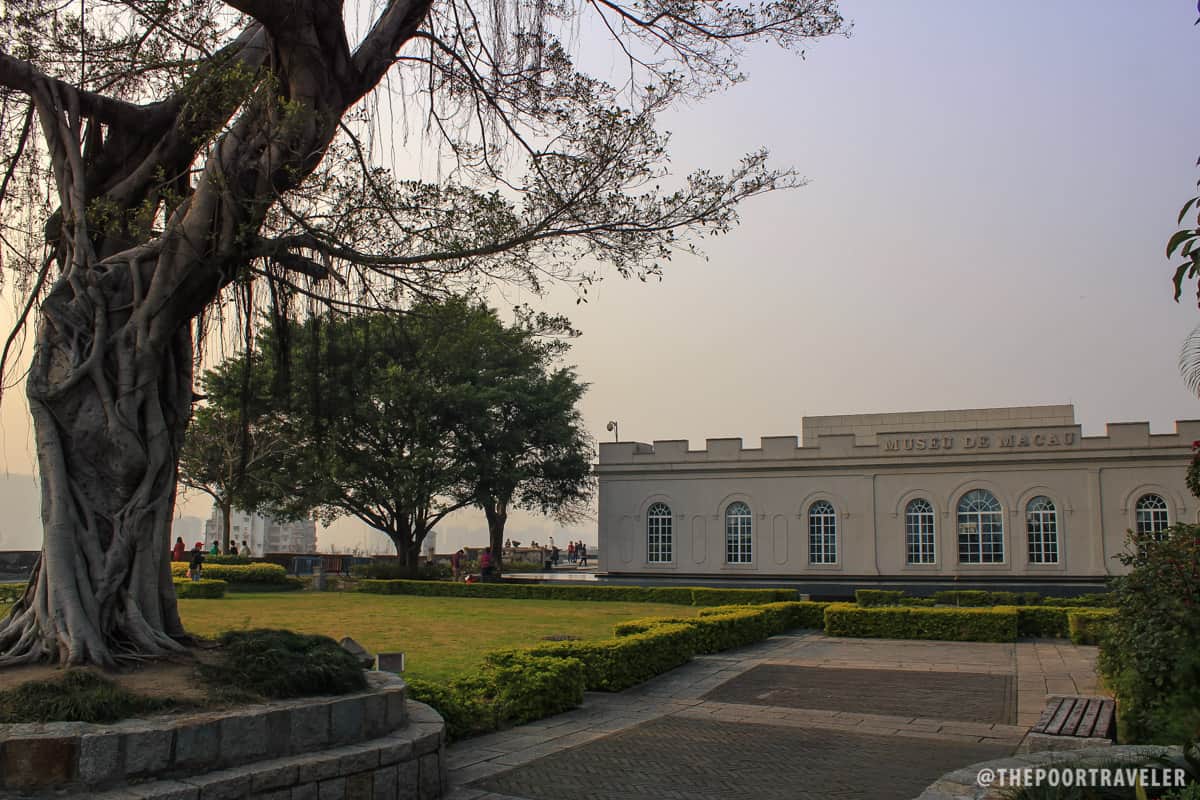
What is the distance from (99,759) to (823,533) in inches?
1320

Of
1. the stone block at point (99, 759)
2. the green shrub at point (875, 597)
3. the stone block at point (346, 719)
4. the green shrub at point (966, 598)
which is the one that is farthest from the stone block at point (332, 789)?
the green shrub at point (966, 598)

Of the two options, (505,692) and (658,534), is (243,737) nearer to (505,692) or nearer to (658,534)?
(505,692)

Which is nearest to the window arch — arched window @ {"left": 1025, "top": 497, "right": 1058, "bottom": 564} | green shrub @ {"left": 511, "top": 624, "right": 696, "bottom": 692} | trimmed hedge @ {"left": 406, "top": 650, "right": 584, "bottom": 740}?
arched window @ {"left": 1025, "top": 497, "right": 1058, "bottom": 564}

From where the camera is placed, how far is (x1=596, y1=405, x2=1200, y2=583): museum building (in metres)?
32.8

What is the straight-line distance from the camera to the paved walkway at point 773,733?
7551 millimetres

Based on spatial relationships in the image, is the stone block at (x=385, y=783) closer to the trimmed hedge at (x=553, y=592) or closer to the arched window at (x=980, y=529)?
the trimmed hedge at (x=553, y=592)

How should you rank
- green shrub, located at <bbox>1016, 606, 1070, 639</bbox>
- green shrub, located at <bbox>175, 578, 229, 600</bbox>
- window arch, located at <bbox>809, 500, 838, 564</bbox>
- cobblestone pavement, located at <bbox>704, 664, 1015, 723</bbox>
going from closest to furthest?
cobblestone pavement, located at <bbox>704, 664, 1015, 723</bbox>, green shrub, located at <bbox>1016, 606, 1070, 639</bbox>, green shrub, located at <bbox>175, 578, 229, 600</bbox>, window arch, located at <bbox>809, 500, 838, 564</bbox>

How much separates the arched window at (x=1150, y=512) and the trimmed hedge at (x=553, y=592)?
54.9 feet

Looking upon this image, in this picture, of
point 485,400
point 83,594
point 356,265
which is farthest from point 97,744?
point 485,400

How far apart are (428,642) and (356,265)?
974 cm

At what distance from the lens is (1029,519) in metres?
33.8

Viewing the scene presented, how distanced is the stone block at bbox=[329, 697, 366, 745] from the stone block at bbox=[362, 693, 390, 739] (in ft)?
0.09

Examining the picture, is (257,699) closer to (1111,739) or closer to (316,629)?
(1111,739)

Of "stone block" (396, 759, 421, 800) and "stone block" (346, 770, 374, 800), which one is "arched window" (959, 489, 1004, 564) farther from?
"stone block" (346, 770, 374, 800)
